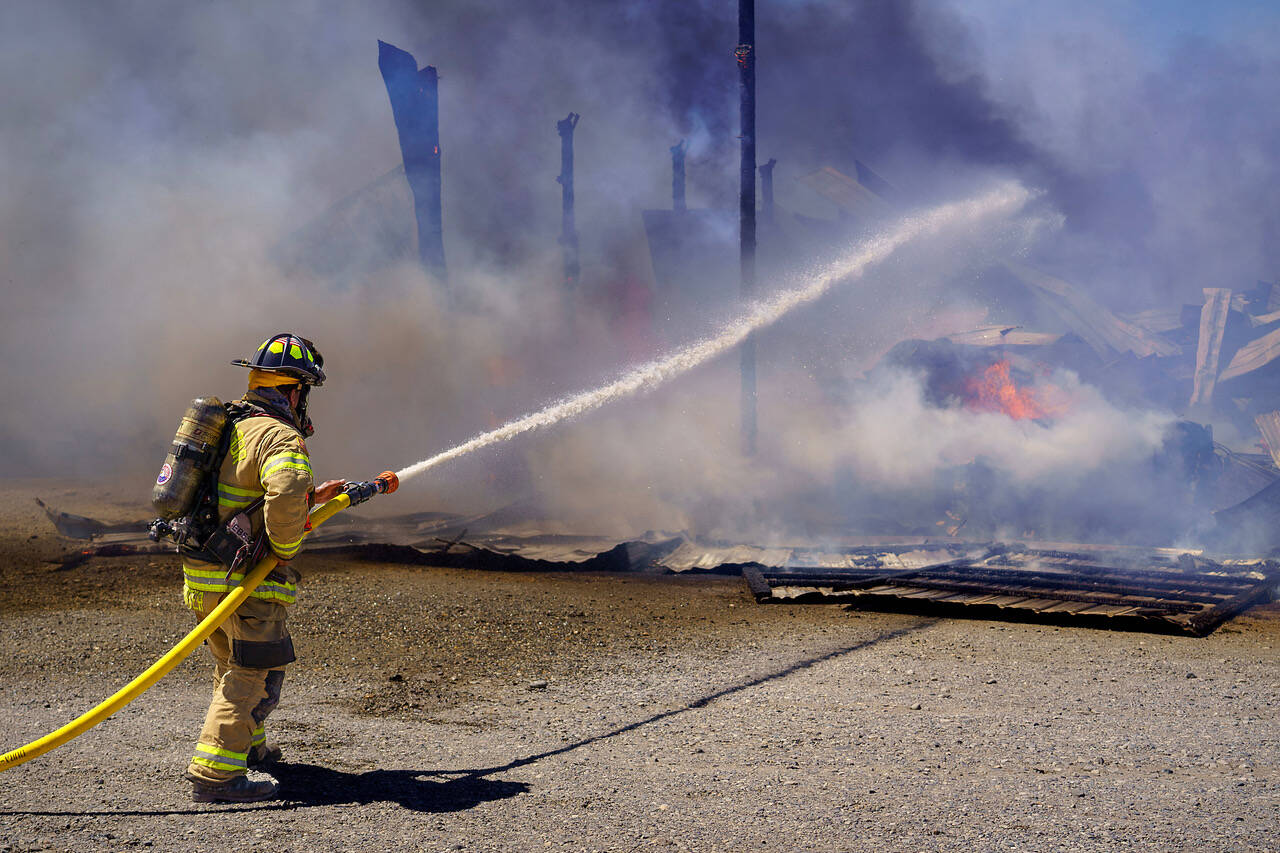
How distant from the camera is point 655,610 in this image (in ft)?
25.6

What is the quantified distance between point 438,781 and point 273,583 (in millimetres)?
1073

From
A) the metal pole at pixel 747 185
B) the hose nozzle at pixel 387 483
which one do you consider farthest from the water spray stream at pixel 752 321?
the hose nozzle at pixel 387 483

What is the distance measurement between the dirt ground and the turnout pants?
18 centimetres

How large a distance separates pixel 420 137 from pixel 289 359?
1535 centimetres

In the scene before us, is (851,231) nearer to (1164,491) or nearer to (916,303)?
(916,303)

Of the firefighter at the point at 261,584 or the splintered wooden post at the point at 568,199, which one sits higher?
the splintered wooden post at the point at 568,199

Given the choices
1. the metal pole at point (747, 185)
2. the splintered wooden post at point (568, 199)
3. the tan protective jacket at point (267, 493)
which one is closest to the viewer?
the tan protective jacket at point (267, 493)

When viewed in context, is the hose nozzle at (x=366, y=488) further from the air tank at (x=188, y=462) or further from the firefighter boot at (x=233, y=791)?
the firefighter boot at (x=233, y=791)

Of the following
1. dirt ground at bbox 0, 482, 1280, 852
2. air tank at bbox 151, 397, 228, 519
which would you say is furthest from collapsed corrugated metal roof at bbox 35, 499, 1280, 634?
air tank at bbox 151, 397, 228, 519

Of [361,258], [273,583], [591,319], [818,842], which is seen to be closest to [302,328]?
[361,258]

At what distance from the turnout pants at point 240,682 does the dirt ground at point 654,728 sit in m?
0.18

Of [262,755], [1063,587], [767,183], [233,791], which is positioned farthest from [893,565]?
[767,183]

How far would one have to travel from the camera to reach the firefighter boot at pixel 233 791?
371 cm

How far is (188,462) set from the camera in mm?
3811
